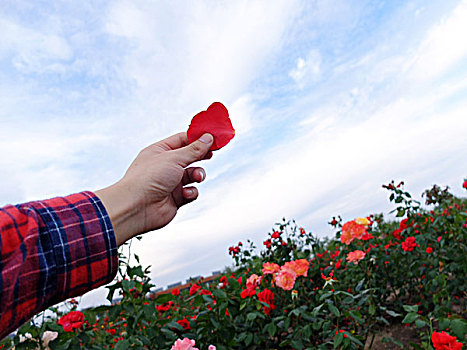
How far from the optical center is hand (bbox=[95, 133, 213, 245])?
1.15 m

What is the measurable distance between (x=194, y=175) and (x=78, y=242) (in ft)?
2.11

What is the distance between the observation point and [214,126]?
1.47 metres

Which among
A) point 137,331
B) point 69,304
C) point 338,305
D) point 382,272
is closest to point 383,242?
point 382,272

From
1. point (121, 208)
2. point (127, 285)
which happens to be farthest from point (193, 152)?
point (127, 285)

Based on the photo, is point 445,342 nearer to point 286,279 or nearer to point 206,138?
point 286,279

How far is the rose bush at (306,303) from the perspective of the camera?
214cm

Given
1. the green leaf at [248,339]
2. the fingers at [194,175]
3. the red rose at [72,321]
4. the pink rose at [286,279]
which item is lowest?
the green leaf at [248,339]

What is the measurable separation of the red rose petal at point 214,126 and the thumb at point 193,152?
0.17 ft

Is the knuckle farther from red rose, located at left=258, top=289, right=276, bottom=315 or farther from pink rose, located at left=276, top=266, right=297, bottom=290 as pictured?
pink rose, located at left=276, top=266, right=297, bottom=290

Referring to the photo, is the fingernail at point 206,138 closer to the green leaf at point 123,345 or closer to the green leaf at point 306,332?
the green leaf at point 123,345

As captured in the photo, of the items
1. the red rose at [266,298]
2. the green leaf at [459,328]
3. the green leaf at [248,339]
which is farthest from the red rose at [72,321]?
the green leaf at [459,328]

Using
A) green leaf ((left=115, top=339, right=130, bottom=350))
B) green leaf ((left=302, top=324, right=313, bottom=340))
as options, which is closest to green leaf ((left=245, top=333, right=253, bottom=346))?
green leaf ((left=302, top=324, right=313, bottom=340))

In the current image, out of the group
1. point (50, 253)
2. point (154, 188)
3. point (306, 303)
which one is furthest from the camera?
point (306, 303)

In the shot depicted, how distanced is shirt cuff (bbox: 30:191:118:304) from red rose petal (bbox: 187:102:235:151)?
1.77ft
